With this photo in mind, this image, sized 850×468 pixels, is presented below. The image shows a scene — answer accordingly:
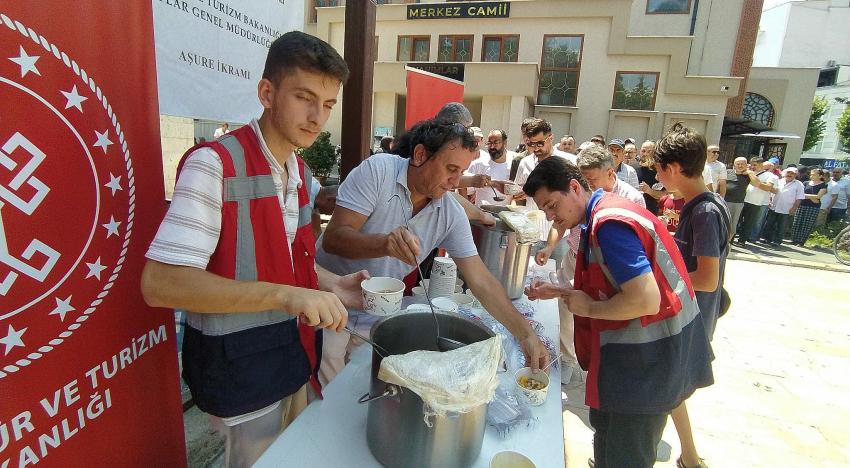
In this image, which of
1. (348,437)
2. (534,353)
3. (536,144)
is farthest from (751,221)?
(348,437)

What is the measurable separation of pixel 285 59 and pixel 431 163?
90cm

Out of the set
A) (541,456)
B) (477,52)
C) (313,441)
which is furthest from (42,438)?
(477,52)

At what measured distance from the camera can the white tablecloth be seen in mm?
1117

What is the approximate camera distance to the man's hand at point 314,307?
1.00 m

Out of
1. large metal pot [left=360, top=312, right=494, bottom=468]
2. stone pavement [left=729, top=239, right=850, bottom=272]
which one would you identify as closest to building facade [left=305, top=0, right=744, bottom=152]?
stone pavement [left=729, top=239, right=850, bottom=272]

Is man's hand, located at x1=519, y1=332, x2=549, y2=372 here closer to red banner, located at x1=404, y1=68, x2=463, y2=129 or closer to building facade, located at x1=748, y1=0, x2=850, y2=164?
red banner, located at x1=404, y1=68, x2=463, y2=129

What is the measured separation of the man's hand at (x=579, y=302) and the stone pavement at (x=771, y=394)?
1.47 m

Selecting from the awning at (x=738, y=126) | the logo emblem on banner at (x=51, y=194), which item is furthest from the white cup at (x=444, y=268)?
the awning at (x=738, y=126)

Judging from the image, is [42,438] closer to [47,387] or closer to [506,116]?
[47,387]

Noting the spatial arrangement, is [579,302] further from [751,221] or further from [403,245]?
[751,221]

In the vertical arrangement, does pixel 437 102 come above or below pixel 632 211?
above

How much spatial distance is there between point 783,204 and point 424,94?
30.9 ft

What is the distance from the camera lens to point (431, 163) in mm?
1978

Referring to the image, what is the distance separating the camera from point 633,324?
166 centimetres
